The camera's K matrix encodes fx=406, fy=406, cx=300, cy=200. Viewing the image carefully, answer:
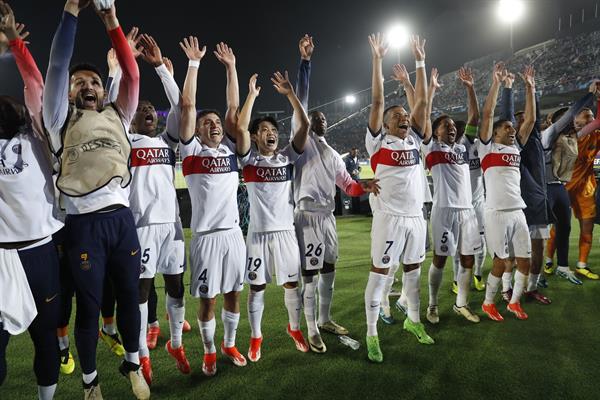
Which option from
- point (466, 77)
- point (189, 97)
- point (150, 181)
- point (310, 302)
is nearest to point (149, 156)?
point (150, 181)

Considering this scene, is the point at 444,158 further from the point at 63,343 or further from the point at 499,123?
the point at 63,343

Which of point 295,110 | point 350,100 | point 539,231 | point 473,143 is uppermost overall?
point 350,100

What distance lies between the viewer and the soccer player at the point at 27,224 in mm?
2340

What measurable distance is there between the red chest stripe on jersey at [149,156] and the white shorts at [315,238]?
1357 mm

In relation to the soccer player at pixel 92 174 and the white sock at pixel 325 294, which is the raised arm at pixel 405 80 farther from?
the soccer player at pixel 92 174

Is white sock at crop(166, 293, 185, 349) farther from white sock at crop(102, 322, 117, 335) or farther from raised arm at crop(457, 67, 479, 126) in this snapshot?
raised arm at crop(457, 67, 479, 126)

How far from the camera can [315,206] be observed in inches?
156

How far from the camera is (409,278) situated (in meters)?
3.89

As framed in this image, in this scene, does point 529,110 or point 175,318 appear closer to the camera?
point 175,318

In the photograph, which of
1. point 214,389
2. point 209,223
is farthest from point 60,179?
point 214,389

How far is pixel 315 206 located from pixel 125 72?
2.02 m

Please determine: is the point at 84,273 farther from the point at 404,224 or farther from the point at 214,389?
the point at 404,224

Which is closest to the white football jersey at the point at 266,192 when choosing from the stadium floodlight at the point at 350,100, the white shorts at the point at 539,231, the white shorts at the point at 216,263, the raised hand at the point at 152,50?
the white shorts at the point at 216,263

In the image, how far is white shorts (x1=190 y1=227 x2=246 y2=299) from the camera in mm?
3291
